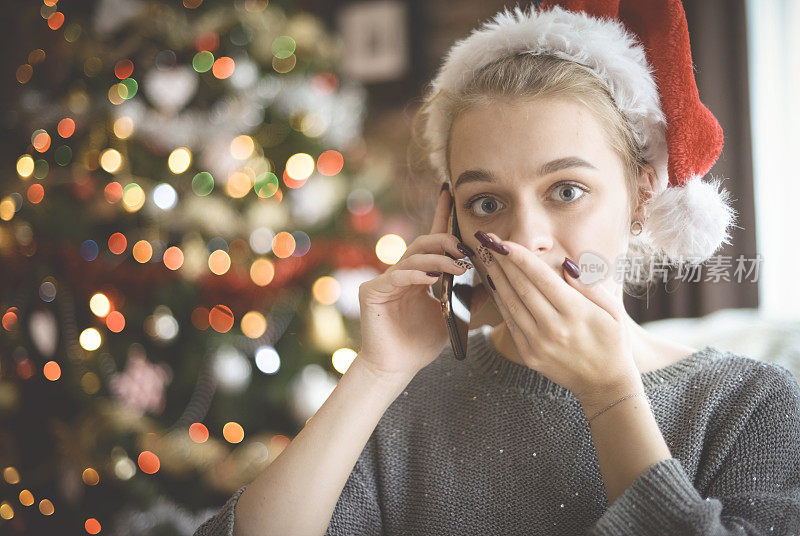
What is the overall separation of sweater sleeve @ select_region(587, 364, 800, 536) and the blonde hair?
383 millimetres

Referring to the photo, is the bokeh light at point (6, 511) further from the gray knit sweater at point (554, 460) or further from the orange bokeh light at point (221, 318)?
the gray knit sweater at point (554, 460)

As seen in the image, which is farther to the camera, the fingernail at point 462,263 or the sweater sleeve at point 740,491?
the fingernail at point 462,263

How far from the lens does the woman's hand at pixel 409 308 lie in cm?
94

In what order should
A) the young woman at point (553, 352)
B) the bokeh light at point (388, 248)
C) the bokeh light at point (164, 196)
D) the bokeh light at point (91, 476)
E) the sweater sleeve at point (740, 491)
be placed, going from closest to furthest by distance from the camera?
the sweater sleeve at point (740, 491), the young woman at point (553, 352), the bokeh light at point (164, 196), the bokeh light at point (91, 476), the bokeh light at point (388, 248)

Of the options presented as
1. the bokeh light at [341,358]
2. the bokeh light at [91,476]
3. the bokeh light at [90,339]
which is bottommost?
the bokeh light at [91,476]

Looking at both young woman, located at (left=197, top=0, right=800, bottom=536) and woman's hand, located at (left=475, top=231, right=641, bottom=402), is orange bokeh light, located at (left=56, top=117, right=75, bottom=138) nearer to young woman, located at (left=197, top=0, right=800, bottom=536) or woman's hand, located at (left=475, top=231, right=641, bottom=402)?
young woman, located at (left=197, top=0, right=800, bottom=536)

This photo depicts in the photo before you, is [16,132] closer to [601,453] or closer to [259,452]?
[259,452]

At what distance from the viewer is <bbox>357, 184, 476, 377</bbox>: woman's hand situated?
943mm

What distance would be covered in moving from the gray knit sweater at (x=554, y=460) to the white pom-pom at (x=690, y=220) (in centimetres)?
19

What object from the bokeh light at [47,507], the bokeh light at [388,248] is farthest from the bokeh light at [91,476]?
the bokeh light at [388,248]

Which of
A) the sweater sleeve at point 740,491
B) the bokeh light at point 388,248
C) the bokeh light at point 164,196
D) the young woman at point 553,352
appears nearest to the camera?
the sweater sleeve at point 740,491

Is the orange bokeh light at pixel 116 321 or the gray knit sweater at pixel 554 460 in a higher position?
the gray knit sweater at pixel 554 460

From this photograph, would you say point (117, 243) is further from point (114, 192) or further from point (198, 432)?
point (198, 432)

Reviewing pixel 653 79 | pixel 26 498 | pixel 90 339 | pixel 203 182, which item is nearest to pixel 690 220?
pixel 653 79
